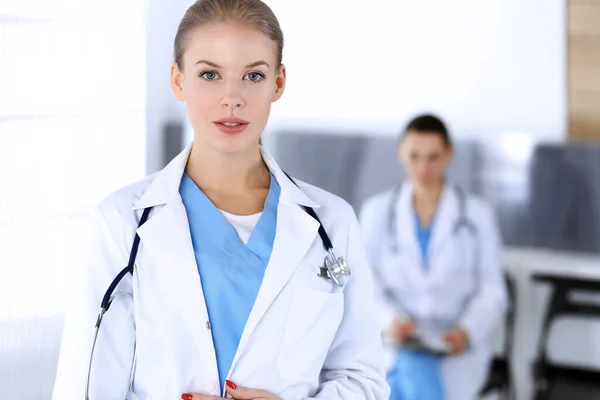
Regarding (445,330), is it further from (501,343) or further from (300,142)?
(300,142)

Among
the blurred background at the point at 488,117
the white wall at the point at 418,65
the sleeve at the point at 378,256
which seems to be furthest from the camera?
the white wall at the point at 418,65

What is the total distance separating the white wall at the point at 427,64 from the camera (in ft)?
9.87

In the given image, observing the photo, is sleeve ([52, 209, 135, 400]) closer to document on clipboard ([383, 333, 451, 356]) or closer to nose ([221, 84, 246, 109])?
nose ([221, 84, 246, 109])

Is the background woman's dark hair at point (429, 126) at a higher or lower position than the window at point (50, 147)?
higher

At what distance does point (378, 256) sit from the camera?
9.26 ft

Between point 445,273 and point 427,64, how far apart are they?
0.78 metres

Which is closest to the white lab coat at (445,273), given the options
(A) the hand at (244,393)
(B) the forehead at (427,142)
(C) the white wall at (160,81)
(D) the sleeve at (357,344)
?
(B) the forehead at (427,142)

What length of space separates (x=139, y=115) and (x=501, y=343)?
79.5 inches

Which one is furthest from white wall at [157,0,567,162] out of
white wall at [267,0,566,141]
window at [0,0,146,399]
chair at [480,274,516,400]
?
window at [0,0,146,399]

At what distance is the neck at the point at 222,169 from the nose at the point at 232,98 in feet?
0.24

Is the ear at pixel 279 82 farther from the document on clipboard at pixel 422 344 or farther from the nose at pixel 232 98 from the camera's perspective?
the document on clipboard at pixel 422 344

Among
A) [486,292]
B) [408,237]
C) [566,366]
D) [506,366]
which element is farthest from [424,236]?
[566,366]

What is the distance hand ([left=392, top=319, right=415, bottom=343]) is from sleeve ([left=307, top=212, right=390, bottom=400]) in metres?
1.52

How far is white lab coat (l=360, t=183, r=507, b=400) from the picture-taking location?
8.88ft
